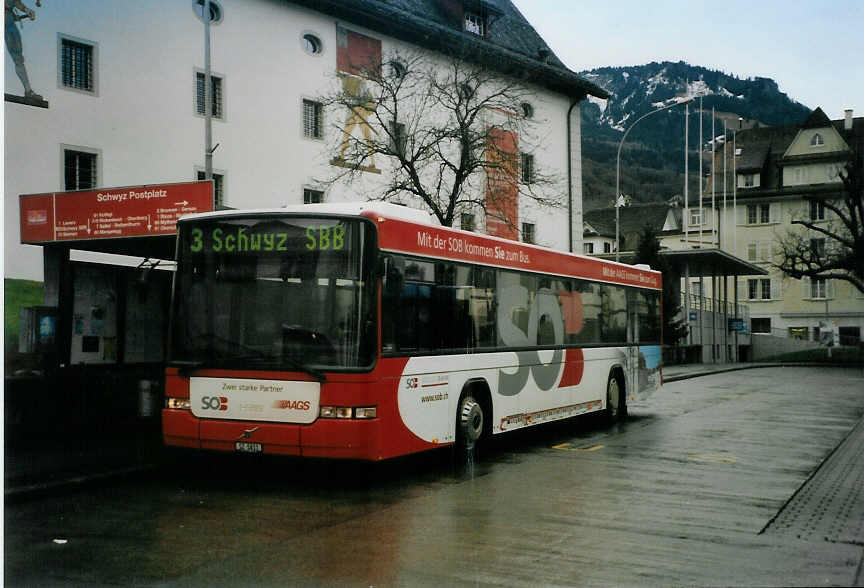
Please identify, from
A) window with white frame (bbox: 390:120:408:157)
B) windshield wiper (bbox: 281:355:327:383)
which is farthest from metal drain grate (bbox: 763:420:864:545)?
window with white frame (bbox: 390:120:408:157)

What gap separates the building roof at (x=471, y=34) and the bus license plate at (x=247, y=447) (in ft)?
66.9

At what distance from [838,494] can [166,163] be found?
68.2 feet

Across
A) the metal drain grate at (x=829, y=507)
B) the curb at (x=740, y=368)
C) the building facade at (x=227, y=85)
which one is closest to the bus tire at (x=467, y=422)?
the metal drain grate at (x=829, y=507)

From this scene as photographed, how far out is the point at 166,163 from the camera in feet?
86.5

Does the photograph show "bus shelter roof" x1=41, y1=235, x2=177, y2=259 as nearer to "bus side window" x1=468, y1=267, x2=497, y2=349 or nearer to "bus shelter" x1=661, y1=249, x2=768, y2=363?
"bus side window" x1=468, y1=267, x2=497, y2=349

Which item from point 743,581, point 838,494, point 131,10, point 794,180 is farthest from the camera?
point 794,180

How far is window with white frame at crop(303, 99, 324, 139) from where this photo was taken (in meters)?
31.0

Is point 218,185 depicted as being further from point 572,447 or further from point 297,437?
point 297,437

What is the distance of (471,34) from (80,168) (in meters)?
14.2

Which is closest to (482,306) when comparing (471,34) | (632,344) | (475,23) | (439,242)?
(439,242)

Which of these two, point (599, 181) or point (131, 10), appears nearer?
point (131, 10)

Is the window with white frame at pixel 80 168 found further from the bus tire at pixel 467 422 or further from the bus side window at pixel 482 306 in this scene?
the bus tire at pixel 467 422

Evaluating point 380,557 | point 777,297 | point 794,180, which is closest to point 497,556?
point 380,557

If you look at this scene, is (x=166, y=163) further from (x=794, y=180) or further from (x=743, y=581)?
(x=794, y=180)
